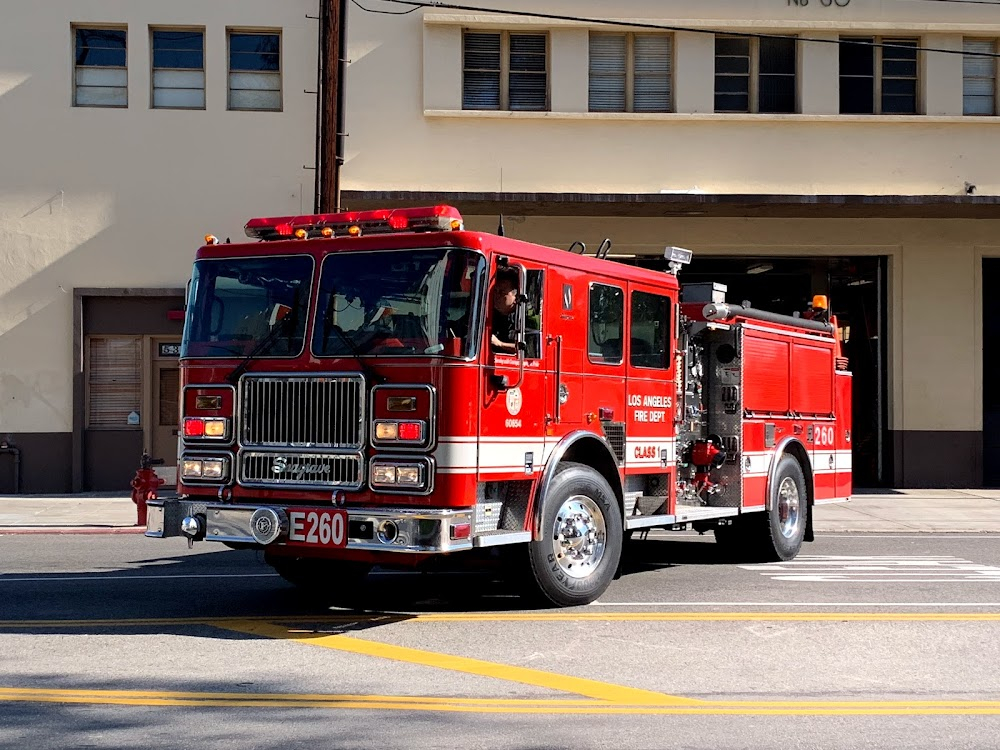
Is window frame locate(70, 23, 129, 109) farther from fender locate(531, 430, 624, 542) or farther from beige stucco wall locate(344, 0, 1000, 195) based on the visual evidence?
fender locate(531, 430, 624, 542)

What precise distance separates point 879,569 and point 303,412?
20.3 feet

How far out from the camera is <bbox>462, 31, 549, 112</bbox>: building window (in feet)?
72.4

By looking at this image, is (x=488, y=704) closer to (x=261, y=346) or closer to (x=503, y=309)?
(x=503, y=309)

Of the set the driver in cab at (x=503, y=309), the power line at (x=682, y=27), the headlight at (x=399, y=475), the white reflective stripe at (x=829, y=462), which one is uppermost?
the power line at (x=682, y=27)

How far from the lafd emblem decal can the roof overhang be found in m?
11.9

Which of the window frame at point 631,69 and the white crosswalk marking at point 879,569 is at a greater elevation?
the window frame at point 631,69

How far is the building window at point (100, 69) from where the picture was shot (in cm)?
2200

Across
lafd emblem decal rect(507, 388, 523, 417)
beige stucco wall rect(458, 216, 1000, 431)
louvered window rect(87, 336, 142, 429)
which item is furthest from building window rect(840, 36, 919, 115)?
lafd emblem decal rect(507, 388, 523, 417)

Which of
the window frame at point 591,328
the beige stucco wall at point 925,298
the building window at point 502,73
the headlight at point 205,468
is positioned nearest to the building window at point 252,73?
the building window at point 502,73

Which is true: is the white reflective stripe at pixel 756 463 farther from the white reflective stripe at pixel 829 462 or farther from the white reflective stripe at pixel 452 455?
the white reflective stripe at pixel 452 455

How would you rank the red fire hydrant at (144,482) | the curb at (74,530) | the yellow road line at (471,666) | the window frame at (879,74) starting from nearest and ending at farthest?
the yellow road line at (471,666), the red fire hydrant at (144,482), the curb at (74,530), the window frame at (879,74)

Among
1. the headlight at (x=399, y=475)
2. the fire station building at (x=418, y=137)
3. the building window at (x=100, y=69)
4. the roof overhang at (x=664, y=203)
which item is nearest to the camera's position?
the headlight at (x=399, y=475)

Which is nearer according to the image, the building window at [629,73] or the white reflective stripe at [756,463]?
the white reflective stripe at [756,463]

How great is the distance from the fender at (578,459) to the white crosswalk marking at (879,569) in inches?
90.7
